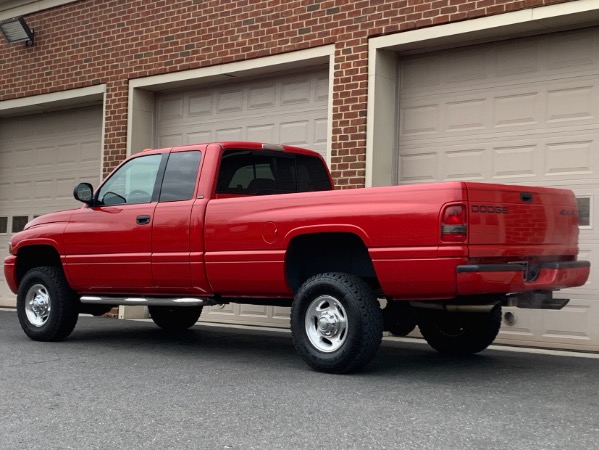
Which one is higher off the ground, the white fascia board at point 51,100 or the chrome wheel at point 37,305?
the white fascia board at point 51,100

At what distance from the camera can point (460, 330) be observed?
308 inches

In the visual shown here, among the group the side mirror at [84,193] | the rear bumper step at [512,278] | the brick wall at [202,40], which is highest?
the brick wall at [202,40]

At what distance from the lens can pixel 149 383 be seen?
616 centimetres

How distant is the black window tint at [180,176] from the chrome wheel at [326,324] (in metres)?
1.73

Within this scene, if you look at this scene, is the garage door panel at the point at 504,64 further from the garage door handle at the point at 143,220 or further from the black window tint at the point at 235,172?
the garage door handle at the point at 143,220

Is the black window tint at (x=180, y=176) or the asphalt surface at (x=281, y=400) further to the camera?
A: the black window tint at (x=180, y=176)

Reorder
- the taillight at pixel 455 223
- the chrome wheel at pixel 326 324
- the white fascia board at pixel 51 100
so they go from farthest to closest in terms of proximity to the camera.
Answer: the white fascia board at pixel 51 100 < the chrome wheel at pixel 326 324 < the taillight at pixel 455 223

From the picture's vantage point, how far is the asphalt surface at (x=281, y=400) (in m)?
4.47

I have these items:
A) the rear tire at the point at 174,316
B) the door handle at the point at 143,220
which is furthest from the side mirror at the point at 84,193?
the rear tire at the point at 174,316

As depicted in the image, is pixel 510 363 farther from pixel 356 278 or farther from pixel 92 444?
pixel 92 444

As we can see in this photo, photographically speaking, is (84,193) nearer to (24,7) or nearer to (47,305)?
(47,305)

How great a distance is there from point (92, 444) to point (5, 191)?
1180 centimetres

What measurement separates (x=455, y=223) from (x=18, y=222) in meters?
10.8

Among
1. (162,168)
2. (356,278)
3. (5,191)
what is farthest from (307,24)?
(5,191)
